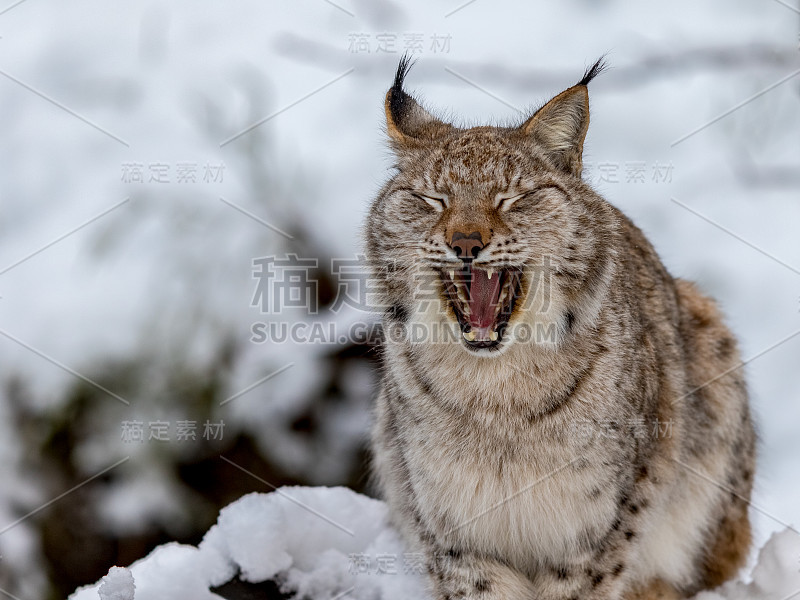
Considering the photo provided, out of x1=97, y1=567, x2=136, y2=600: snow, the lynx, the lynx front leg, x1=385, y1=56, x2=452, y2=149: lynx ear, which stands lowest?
x1=97, y1=567, x2=136, y2=600: snow

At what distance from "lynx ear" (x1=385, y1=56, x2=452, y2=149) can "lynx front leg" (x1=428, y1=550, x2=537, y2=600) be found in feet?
5.37

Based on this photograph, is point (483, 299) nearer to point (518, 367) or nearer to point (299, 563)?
point (518, 367)

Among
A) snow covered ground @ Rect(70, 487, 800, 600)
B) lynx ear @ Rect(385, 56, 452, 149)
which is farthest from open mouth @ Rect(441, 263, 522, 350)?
snow covered ground @ Rect(70, 487, 800, 600)

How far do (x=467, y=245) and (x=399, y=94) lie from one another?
3.47ft

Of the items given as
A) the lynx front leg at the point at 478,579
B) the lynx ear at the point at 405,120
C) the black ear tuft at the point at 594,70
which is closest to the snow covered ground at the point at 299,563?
the lynx front leg at the point at 478,579

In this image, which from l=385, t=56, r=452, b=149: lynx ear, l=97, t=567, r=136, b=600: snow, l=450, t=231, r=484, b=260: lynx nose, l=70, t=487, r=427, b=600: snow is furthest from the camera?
l=70, t=487, r=427, b=600: snow

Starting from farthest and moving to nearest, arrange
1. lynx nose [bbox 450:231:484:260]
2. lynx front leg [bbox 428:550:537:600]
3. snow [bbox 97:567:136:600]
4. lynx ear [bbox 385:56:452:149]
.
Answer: lynx ear [bbox 385:56:452:149] < lynx front leg [bbox 428:550:537:600] < snow [bbox 97:567:136:600] < lynx nose [bbox 450:231:484:260]

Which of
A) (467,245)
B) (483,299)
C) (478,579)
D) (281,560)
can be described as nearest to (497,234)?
(467,245)

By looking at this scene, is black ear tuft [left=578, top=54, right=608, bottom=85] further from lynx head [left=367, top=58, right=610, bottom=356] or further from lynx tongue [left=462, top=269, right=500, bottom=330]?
lynx tongue [left=462, top=269, right=500, bottom=330]

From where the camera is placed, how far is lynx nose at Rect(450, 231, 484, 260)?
9.45 feet

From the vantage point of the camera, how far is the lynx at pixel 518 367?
3.02m

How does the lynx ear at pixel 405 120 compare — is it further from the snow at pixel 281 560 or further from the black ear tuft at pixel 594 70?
the snow at pixel 281 560

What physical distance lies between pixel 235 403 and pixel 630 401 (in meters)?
3.20

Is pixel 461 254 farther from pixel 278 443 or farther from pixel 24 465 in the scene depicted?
pixel 24 465
